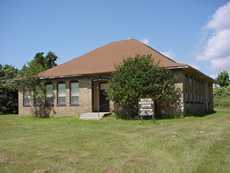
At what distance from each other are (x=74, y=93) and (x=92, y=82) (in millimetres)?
1661

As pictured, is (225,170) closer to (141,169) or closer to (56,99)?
(141,169)

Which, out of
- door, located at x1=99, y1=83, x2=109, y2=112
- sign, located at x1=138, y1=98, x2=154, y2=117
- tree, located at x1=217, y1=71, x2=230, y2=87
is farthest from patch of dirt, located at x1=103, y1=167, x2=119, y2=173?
tree, located at x1=217, y1=71, x2=230, y2=87

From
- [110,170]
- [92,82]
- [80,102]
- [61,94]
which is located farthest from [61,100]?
[110,170]

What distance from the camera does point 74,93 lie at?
21.6 meters

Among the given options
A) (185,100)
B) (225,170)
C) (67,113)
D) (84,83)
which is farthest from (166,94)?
(225,170)

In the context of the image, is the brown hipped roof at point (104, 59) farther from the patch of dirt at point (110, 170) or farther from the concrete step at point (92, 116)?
the patch of dirt at point (110, 170)

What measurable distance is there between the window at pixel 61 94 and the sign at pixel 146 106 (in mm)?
7442

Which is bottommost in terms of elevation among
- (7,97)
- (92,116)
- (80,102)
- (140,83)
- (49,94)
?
(92,116)

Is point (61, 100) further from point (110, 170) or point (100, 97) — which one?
point (110, 170)

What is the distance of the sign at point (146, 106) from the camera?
16234 millimetres

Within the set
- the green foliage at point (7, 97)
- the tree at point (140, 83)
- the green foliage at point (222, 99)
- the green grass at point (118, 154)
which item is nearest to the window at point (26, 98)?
the green foliage at point (7, 97)

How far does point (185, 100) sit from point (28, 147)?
12.8 m

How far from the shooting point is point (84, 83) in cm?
2114

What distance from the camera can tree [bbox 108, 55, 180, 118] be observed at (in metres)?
17.2
